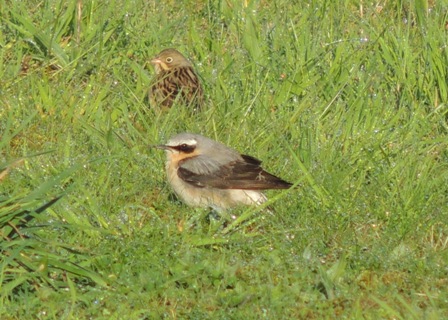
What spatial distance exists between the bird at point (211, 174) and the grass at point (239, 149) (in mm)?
151

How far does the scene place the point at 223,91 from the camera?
963 cm

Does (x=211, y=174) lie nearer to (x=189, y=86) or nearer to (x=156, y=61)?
(x=189, y=86)

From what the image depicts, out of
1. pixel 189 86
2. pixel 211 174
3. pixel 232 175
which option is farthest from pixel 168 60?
pixel 232 175

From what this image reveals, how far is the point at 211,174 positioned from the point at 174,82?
182 centimetres

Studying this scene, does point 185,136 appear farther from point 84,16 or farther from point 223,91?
point 84,16

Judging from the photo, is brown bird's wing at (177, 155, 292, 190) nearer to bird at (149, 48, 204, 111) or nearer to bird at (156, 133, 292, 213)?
bird at (156, 133, 292, 213)

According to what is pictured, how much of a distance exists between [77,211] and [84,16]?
3.27 metres

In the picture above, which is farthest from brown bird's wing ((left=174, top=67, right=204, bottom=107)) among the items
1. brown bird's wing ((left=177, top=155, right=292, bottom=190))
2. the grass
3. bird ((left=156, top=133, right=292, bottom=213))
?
brown bird's wing ((left=177, top=155, right=292, bottom=190))

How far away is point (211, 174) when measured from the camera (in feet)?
27.4

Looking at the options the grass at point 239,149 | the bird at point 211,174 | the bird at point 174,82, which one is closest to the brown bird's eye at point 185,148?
the bird at point 211,174

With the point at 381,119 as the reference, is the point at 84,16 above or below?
above

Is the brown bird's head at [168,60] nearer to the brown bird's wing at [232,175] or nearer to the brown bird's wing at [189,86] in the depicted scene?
the brown bird's wing at [189,86]

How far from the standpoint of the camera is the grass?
6637 millimetres

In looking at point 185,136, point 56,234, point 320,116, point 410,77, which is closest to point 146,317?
point 56,234
